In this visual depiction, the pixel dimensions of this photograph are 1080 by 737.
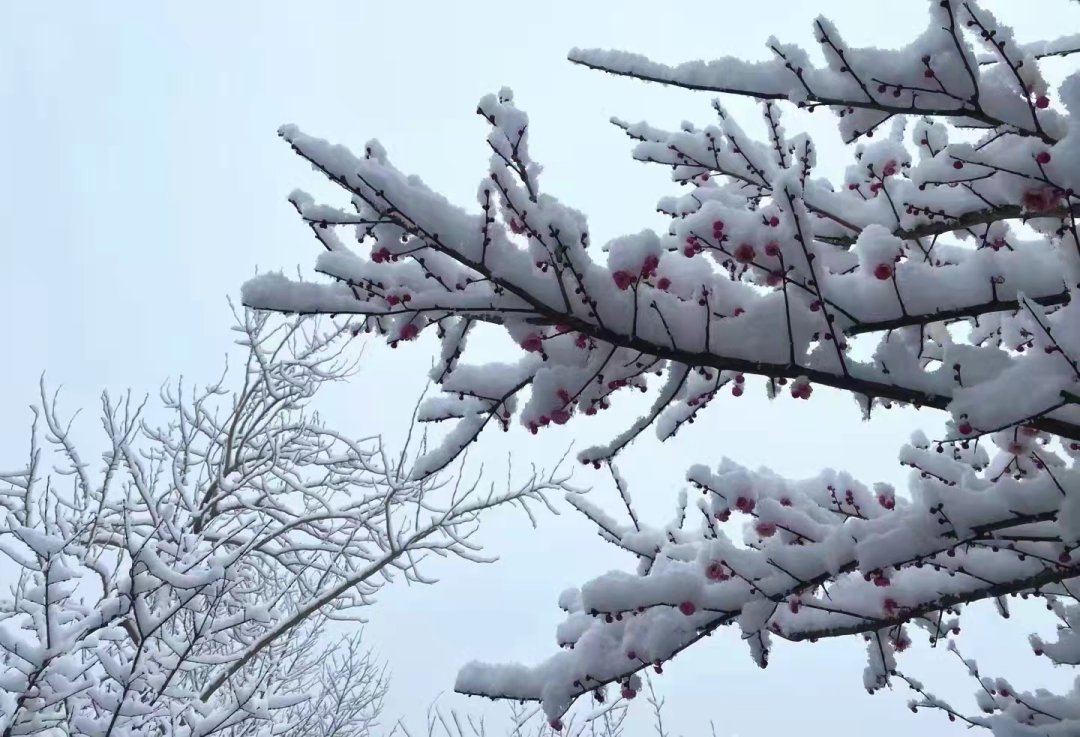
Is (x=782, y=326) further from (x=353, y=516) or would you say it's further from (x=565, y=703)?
(x=353, y=516)

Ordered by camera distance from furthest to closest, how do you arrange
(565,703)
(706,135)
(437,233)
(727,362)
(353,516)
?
(353,516), (706,135), (565,703), (727,362), (437,233)

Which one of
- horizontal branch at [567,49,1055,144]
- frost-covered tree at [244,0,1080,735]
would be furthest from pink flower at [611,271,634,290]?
horizontal branch at [567,49,1055,144]

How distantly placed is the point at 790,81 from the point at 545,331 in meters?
1.01

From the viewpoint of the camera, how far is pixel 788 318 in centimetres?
187

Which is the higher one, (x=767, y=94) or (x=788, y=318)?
(x=767, y=94)

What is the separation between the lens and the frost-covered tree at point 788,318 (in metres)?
1.80

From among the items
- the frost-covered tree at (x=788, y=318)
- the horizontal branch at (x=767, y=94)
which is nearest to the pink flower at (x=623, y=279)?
the frost-covered tree at (x=788, y=318)

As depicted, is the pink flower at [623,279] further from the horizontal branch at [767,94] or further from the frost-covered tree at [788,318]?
the horizontal branch at [767,94]

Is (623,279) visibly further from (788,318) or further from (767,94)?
(767,94)

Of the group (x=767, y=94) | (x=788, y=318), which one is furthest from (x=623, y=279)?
(x=767, y=94)

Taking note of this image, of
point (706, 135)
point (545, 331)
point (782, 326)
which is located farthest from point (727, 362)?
point (706, 135)

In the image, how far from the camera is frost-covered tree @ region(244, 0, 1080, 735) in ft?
5.89

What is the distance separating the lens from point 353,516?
26.2ft

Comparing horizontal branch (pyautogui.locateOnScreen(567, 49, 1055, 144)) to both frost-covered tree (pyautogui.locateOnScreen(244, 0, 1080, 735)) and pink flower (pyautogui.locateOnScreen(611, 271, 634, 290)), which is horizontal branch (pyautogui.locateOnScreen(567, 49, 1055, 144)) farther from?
pink flower (pyautogui.locateOnScreen(611, 271, 634, 290))
